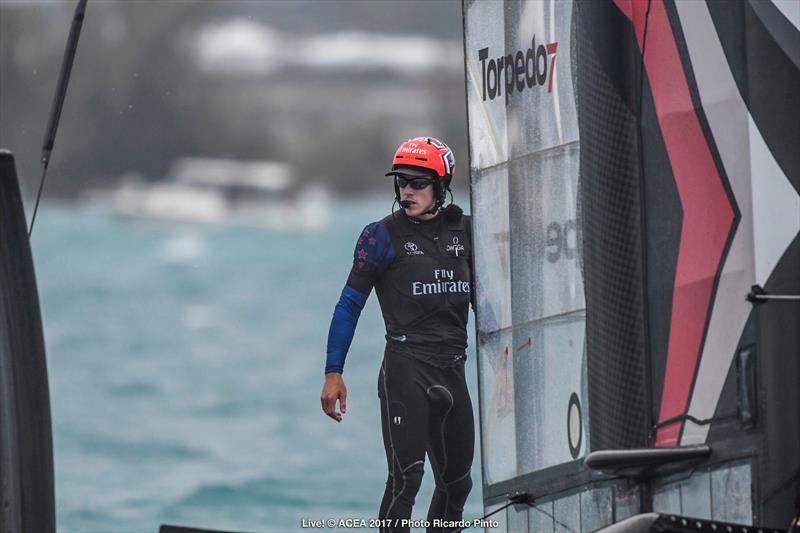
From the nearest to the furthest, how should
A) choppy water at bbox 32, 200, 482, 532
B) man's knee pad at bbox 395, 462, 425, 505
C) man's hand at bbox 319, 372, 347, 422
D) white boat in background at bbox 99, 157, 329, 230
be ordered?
1. man's hand at bbox 319, 372, 347, 422
2. man's knee pad at bbox 395, 462, 425, 505
3. choppy water at bbox 32, 200, 482, 532
4. white boat in background at bbox 99, 157, 329, 230

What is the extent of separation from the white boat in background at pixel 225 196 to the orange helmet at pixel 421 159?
4291cm

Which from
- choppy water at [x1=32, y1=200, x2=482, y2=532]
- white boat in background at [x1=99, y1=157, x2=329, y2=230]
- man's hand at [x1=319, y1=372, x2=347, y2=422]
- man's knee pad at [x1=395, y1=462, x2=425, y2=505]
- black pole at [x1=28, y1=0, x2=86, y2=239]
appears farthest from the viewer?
white boat in background at [x1=99, y1=157, x2=329, y2=230]

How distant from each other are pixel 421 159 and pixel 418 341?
23.6 inches

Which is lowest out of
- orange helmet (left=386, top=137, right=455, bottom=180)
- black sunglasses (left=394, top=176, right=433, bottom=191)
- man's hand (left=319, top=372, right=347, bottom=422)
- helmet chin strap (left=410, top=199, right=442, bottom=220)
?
man's hand (left=319, top=372, right=347, bottom=422)

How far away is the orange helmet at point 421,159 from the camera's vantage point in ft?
17.5

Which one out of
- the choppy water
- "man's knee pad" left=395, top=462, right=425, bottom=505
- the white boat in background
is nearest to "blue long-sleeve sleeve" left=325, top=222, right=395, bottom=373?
"man's knee pad" left=395, top=462, right=425, bottom=505

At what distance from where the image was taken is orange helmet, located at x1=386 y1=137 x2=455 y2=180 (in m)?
5.33

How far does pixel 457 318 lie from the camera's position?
17.7ft

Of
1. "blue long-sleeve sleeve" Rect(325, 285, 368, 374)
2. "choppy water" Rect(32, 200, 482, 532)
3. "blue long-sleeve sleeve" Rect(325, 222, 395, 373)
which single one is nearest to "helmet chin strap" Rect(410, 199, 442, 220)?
"blue long-sleeve sleeve" Rect(325, 222, 395, 373)

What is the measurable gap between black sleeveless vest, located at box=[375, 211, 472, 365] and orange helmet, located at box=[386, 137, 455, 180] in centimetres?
15

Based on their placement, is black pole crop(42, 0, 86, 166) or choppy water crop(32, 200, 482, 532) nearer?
black pole crop(42, 0, 86, 166)

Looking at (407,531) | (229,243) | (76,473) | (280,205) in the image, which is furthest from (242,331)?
(407,531)

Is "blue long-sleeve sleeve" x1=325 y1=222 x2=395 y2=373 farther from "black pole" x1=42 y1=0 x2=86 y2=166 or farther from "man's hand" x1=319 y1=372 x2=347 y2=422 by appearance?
"black pole" x1=42 y1=0 x2=86 y2=166

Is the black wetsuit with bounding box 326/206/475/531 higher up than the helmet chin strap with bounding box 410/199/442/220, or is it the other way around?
the helmet chin strap with bounding box 410/199/442/220
